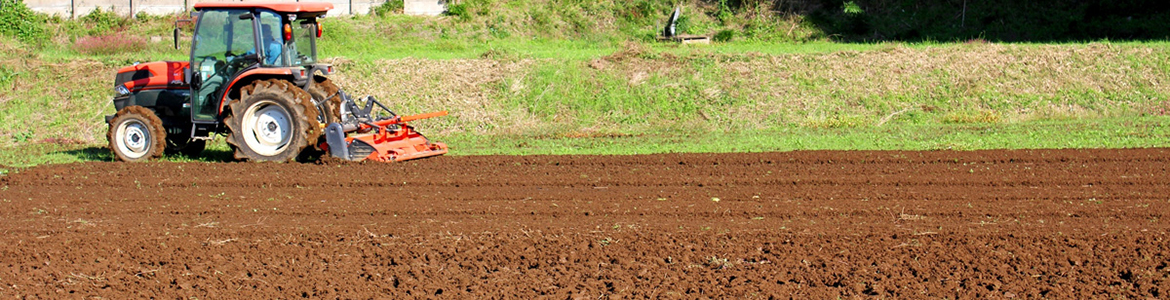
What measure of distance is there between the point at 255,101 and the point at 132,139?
2.08 m

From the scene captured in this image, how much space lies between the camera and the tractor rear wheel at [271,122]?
10.3 metres

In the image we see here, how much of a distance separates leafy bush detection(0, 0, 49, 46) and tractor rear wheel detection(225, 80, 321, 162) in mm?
14516

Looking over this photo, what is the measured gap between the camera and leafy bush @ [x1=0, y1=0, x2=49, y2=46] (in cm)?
2234

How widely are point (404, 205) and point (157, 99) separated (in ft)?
17.2

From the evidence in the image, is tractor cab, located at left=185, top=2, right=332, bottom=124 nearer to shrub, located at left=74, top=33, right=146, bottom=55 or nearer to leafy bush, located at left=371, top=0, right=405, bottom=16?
shrub, located at left=74, top=33, right=146, bottom=55

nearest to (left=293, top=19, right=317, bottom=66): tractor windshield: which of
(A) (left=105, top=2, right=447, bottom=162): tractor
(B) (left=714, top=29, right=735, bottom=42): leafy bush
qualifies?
(A) (left=105, top=2, right=447, bottom=162): tractor

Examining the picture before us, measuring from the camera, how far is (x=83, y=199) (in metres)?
8.48

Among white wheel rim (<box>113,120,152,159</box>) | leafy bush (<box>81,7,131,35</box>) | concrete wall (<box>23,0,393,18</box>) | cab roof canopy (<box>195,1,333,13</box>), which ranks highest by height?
cab roof canopy (<box>195,1,333,13</box>)

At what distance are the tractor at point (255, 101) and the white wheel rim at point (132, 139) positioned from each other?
1 cm

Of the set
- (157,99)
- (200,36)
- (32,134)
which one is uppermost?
(200,36)

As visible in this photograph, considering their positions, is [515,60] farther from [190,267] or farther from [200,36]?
[190,267]

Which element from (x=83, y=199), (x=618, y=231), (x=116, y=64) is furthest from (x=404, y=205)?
(x=116, y=64)

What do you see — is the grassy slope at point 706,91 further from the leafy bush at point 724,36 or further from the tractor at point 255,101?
the leafy bush at point 724,36

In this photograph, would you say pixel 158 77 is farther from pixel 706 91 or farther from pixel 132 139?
pixel 706 91
